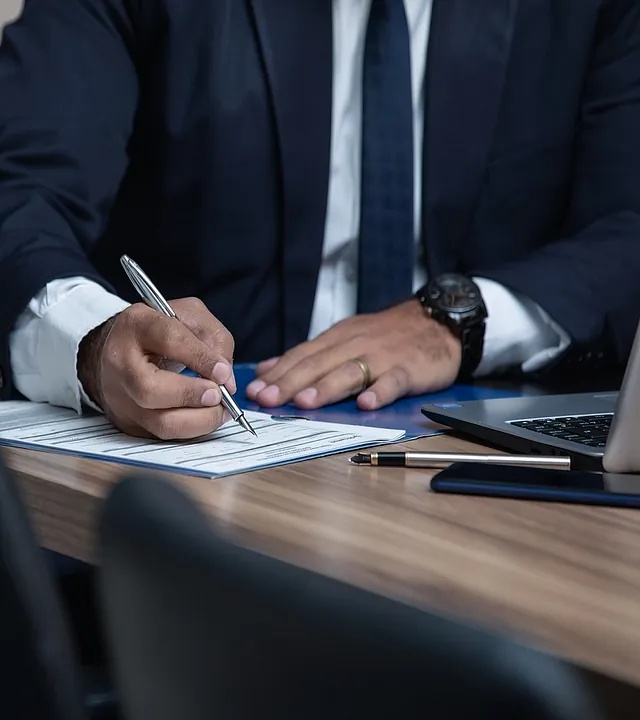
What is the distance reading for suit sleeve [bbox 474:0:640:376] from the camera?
53.6 inches

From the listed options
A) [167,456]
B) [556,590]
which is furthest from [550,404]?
[556,590]

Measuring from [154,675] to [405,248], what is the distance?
1.35m

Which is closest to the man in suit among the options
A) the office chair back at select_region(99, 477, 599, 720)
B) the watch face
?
the watch face

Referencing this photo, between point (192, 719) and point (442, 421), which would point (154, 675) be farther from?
point (442, 421)

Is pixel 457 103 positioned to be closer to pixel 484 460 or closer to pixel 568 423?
pixel 568 423

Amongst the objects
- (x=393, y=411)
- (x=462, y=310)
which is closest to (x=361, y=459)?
(x=393, y=411)

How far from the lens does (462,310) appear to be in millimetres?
1307

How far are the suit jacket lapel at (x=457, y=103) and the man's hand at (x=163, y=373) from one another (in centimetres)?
75

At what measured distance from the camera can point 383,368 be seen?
1135 mm

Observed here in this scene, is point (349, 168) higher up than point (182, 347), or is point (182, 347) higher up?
point (349, 168)

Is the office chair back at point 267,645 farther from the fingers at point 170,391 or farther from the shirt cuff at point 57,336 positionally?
the shirt cuff at point 57,336

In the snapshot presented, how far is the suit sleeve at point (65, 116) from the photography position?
130 centimetres

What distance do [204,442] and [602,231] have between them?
86 cm

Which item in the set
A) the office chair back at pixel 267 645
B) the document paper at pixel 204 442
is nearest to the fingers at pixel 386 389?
the document paper at pixel 204 442
